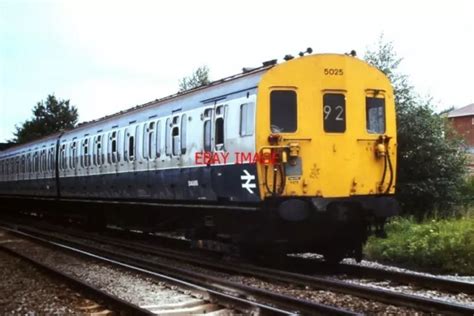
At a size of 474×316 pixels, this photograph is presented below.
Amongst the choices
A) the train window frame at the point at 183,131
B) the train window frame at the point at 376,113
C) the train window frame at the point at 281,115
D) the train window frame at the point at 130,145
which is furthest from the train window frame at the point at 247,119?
the train window frame at the point at 130,145

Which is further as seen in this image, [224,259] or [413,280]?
[224,259]

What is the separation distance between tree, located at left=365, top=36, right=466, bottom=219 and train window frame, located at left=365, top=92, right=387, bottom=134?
330 inches

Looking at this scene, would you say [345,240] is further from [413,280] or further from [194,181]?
[194,181]

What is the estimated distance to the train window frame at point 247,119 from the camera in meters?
10.4

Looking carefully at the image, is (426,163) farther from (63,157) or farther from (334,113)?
(63,157)

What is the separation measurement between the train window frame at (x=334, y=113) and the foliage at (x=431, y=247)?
3.21 metres

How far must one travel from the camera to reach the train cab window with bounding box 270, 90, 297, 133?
10.4 metres

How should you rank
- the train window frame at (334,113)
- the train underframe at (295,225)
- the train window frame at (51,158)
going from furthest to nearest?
the train window frame at (51,158)
the train window frame at (334,113)
the train underframe at (295,225)

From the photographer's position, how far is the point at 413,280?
31.3 feet

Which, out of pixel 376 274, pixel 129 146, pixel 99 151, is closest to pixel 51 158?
pixel 99 151

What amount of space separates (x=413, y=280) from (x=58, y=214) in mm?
18899

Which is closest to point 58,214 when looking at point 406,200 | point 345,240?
point 406,200

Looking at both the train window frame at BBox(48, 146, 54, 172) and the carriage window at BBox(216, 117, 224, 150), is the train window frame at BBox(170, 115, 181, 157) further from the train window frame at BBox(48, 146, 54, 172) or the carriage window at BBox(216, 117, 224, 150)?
the train window frame at BBox(48, 146, 54, 172)

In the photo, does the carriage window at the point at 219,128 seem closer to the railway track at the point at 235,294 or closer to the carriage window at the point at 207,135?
the carriage window at the point at 207,135
